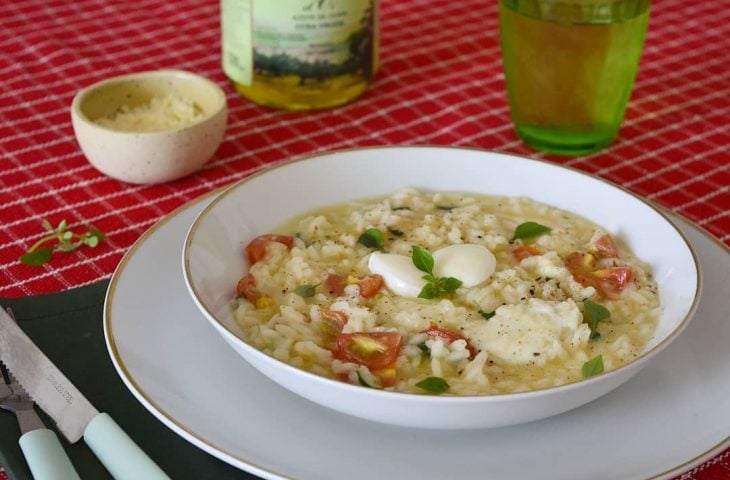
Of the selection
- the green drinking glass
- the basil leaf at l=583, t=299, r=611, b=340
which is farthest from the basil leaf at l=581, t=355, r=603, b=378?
the green drinking glass

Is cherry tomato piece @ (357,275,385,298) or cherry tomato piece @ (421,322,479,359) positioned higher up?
cherry tomato piece @ (421,322,479,359)

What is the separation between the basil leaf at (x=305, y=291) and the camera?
5.24ft

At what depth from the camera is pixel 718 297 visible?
168 cm

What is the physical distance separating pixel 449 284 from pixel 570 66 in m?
0.91

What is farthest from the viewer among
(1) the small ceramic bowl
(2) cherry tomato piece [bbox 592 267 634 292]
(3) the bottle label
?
(3) the bottle label

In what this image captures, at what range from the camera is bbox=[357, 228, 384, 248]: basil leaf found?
68.5 inches

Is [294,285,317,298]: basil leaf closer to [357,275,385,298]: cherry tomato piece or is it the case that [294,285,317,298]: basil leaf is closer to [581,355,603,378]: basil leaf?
[357,275,385,298]: cherry tomato piece

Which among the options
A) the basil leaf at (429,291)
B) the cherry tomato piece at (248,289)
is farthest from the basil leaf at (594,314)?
the cherry tomato piece at (248,289)

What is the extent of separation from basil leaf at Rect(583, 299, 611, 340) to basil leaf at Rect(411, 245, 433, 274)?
0.25 m

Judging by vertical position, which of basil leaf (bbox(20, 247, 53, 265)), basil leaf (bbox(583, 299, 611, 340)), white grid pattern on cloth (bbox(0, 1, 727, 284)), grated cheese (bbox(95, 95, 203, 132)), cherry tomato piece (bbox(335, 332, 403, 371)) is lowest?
white grid pattern on cloth (bbox(0, 1, 727, 284))

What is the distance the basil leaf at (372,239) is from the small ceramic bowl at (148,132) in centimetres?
59

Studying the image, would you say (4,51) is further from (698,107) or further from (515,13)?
(698,107)

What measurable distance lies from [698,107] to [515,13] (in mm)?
682

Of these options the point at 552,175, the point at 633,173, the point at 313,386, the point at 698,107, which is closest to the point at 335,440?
the point at 313,386
